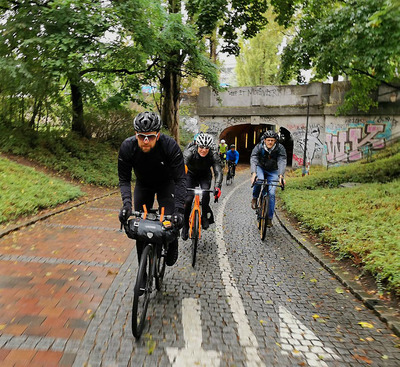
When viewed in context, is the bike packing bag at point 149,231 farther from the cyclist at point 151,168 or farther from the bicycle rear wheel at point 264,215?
the bicycle rear wheel at point 264,215

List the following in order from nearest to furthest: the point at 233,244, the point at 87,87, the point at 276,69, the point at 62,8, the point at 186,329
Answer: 1. the point at 186,329
2. the point at 233,244
3. the point at 62,8
4. the point at 87,87
5. the point at 276,69

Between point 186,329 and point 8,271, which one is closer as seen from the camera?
point 186,329

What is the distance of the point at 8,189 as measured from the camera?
802cm

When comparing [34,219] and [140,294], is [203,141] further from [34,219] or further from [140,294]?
[34,219]

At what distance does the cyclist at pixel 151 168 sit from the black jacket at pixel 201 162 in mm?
2045

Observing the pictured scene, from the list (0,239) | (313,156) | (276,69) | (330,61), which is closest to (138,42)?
(330,61)

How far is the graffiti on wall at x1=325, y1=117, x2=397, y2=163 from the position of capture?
23.2m

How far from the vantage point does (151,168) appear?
3674 millimetres

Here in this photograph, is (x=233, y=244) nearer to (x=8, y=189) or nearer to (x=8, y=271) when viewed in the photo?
(x=8, y=271)

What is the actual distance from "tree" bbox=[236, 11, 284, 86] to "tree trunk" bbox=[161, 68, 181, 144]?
671 inches

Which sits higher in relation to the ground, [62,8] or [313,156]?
[62,8]

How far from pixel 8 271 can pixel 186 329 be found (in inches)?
107

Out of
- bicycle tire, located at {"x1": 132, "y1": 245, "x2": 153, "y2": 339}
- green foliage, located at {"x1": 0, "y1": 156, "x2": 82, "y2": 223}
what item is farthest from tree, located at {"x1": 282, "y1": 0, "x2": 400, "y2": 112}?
green foliage, located at {"x1": 0, "y1": 156, "x2": 82, "y2": 223}

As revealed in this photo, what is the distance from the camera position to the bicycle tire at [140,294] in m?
2.96
